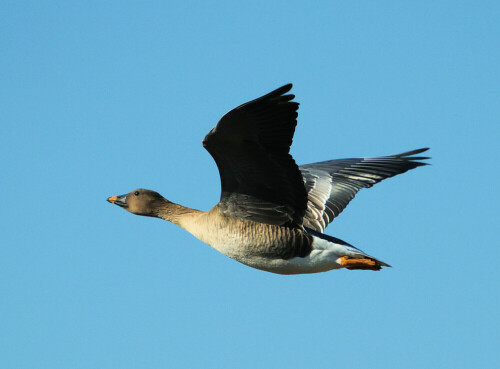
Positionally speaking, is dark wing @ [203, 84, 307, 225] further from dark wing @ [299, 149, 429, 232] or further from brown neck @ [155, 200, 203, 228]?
dark wing @ [299, 149, 429, 232]

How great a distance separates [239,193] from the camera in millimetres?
9789

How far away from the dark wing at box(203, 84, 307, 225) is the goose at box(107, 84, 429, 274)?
0.04ft

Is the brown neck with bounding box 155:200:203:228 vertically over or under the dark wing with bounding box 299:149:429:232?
under

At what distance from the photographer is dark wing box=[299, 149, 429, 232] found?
11.7m

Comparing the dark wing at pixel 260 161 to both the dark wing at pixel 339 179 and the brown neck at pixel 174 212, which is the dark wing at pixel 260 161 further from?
the dark wing at pixel 339 179

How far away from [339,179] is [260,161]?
154 inches

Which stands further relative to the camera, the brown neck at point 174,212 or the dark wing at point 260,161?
the brown neck at point 174,212

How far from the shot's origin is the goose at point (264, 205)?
27.6ft

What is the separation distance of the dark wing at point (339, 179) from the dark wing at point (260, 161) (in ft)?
4.87

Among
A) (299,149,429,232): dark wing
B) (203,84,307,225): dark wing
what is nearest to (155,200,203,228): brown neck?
(203,84,307,225): dark wing

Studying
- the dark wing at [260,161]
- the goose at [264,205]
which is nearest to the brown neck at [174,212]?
the goose at [264,205]

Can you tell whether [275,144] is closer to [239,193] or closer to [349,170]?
[239,193]

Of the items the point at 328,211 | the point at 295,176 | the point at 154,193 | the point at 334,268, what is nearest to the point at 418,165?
the point at 328,211

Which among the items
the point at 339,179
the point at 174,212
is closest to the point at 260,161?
the point at 174,212
